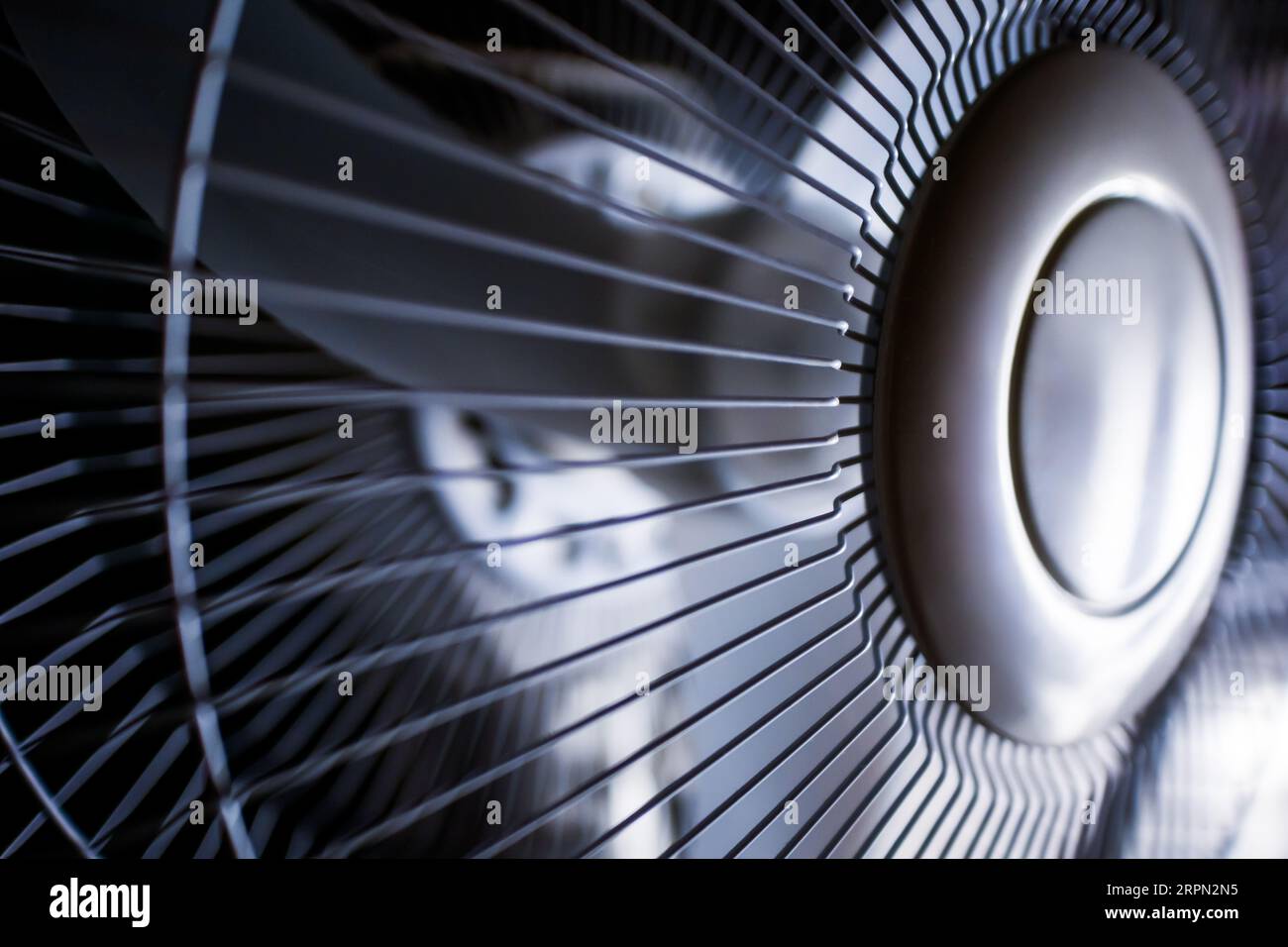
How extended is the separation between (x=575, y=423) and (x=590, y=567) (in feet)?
0.61

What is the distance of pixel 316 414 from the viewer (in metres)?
0.73

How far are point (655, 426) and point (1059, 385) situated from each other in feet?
0.81

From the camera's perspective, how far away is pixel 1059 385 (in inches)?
24.9

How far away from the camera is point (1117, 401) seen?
68cm

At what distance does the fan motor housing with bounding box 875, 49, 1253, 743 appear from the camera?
593 millimetres

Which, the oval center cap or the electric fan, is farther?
the oval center cap

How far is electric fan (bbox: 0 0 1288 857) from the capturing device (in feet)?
1.69

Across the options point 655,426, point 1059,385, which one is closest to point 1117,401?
point 1059,385

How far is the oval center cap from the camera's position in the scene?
626 millimetres

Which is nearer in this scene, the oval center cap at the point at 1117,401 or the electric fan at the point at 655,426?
the electric fan at the point at 655,426

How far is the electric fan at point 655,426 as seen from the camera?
1.69 feet

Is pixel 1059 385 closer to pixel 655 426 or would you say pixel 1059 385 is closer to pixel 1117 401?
pixel 1117 401
